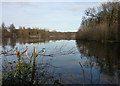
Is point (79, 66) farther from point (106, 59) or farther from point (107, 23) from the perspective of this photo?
point (107, 23)

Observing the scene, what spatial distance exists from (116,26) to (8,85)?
2217cm

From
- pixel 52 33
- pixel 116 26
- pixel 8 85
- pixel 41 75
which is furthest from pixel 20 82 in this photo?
pixel 52 33

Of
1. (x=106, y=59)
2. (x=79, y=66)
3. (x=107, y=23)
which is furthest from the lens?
(x=107, y=23)

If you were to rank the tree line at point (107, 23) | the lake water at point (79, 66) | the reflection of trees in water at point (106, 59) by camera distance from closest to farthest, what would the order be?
the lake water at point (79, 66) → the reflection of trees in water at point (106, 59) → the tree line at point (107, 23)

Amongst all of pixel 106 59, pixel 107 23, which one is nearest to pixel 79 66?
pixel 106 59

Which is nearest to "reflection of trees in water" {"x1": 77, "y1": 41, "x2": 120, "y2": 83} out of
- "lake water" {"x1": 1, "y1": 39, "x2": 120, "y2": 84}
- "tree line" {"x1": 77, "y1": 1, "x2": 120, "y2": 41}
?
"lake water" {"x1": 1, "y1": 39, "x2": 120, "y2": 84}

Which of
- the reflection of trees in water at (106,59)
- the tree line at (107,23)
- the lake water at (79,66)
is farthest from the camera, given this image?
the tree line at (107,23)

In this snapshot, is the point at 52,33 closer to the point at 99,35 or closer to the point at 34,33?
the point at 34,33

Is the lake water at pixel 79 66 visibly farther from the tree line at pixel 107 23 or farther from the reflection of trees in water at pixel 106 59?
the tree line at pixel 107 23

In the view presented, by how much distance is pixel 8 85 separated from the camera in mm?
3748

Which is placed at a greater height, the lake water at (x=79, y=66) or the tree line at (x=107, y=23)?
the tree line at (x=107, y=23)

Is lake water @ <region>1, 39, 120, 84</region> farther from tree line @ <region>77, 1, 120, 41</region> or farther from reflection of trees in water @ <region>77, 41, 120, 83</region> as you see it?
tree line @ <region>77, 1, 120, 41</region>

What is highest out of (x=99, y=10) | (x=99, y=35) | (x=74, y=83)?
(x=99, y=10)

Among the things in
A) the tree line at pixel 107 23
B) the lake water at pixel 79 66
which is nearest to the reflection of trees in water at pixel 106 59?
the lake water at pixel 79 66
